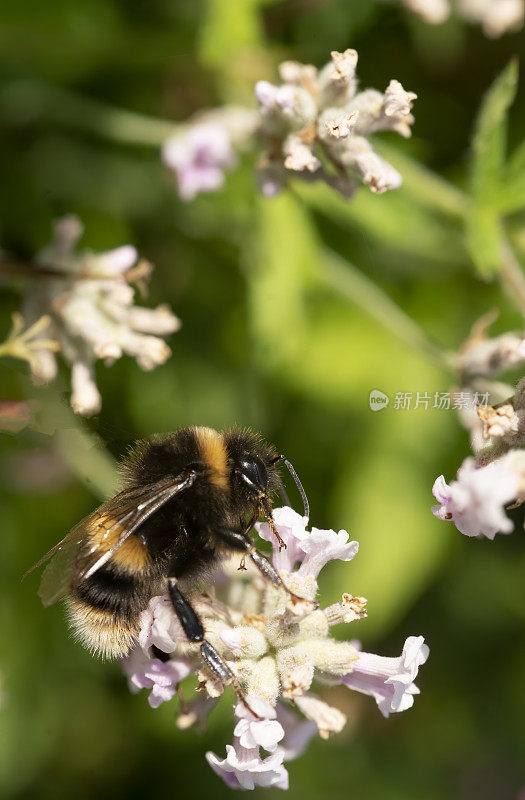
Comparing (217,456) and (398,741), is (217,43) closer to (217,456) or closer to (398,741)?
(217,456)

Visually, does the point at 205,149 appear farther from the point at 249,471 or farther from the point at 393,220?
the point at 249,471

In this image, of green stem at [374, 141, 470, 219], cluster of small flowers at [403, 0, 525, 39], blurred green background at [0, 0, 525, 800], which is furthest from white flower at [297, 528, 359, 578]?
cluster of small flowers at [403, 0, 525, 39]

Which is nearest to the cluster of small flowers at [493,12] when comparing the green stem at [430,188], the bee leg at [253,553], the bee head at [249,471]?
the green stem at [430,188]

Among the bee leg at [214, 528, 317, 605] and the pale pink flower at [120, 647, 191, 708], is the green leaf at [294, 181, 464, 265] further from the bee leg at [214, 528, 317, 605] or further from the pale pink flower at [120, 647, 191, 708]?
the pale pink flower at [120, 647, 191, 708]

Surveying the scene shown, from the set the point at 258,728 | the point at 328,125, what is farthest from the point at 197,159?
the point at 258,728

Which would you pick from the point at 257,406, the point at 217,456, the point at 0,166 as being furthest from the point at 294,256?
the point at 217,456

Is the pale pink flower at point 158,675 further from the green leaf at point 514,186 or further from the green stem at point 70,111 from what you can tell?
the green stem at point 70,111
